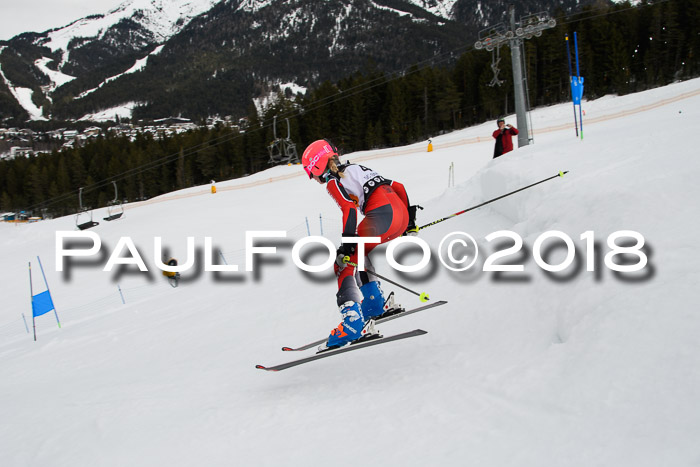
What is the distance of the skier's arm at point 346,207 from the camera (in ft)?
13.2

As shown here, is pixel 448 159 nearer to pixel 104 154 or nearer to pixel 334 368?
pixel 334 368

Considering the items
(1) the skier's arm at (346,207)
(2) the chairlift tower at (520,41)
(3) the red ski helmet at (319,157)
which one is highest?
(2) the chairlift tower at (520,41)

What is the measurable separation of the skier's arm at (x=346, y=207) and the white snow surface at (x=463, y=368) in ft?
4.15

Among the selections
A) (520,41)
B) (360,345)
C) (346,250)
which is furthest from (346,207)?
(520,41)

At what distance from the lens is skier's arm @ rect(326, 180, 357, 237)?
4012 mm

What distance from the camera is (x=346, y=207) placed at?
4047mm

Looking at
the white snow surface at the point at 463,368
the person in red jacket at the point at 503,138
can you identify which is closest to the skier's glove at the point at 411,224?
the white snow surface at the point at 463,368

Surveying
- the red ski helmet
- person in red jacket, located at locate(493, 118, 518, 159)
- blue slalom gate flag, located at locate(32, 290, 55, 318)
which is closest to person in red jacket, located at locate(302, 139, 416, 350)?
the red ski helmet

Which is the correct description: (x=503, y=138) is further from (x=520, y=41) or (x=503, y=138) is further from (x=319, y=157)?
(x=319, y=157)

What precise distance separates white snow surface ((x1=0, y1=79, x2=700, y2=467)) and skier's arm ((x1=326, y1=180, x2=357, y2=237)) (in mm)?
1265

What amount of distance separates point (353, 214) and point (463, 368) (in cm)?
160

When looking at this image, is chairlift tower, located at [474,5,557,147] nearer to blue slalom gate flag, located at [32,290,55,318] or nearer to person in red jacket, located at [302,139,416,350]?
person in red jacket, located at [302,139,416,350]

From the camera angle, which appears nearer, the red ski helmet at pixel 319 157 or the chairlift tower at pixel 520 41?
the red ski helmet at pixel 319 157

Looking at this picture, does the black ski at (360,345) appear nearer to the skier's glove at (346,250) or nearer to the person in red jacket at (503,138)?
the skier's glove at (346,250)
